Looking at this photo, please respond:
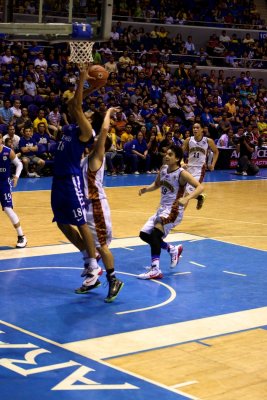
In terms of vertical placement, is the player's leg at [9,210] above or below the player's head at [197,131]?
below

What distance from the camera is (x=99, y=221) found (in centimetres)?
891

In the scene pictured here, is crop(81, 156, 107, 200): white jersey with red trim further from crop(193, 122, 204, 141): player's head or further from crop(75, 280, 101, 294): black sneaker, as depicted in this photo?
crop(193, 122, 204, 141): player's head

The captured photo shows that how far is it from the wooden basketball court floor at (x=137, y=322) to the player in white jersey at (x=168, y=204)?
0.35 metres

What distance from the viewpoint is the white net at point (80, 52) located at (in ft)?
30.3

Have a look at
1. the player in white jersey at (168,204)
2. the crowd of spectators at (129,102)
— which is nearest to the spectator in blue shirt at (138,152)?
the crowd of spectators at (129,102)

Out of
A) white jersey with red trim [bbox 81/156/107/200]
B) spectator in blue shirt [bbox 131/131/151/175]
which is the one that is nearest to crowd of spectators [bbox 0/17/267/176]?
spectator in blue shirt [bbox 131/131/151/175]

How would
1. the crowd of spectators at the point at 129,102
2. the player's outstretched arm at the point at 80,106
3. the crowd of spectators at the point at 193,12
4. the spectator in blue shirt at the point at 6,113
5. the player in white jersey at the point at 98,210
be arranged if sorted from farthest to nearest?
1. the crowd of spectators at the point at 193,12
2. the crowd of spectators at the point at 129,102
3. the spectator in blue shirt at the point at 6,113
4. the player in white jersey at the point at 98,210
5. the player's outstretched arm at the point at 80,106

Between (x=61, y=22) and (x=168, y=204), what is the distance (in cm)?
279

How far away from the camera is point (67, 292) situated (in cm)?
905

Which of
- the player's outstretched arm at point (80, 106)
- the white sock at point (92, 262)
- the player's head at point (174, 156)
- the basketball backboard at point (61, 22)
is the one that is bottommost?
the white sock at point (92, 262)

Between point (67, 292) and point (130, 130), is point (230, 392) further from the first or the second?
point (130, 130)

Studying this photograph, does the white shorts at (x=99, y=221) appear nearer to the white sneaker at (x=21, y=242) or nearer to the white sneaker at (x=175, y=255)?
the white sneaker at (x=175, y=255)

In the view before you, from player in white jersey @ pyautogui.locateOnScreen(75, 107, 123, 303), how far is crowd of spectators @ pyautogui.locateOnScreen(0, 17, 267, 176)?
9.69 metres

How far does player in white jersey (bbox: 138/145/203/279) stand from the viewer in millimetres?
9859
